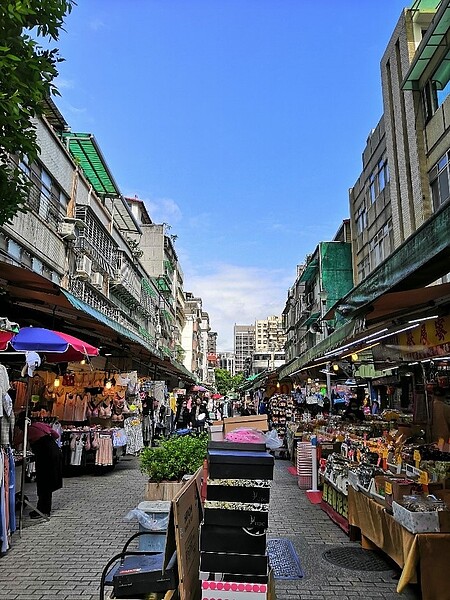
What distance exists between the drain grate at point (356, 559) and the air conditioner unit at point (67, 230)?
16.1m

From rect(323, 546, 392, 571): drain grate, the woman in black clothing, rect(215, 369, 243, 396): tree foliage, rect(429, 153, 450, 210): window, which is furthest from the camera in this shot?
rect(215, 369, 243, 396): tree foliage

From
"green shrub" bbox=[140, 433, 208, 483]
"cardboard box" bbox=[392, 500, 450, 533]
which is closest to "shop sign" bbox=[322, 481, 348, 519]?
"green shrub" bbox=[140, 433, 208, 483]

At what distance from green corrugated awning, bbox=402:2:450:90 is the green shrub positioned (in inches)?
640

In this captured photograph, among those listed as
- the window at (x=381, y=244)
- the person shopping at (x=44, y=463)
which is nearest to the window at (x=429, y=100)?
the window at (x=381, y=244)

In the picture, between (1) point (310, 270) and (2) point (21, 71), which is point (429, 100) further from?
(1) point (310, 270)

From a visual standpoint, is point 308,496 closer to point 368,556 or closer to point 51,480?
point 368,556

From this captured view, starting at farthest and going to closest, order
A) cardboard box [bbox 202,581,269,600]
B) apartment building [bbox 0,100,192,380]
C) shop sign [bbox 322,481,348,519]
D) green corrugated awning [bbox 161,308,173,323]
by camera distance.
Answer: green corrugated awning [bbox 161,308,173,323]
apartment building [bbox 0,100,192,380]
shop sign [bbox 322,481,348,519]
cardboard box [bbox 202,581,269,600]

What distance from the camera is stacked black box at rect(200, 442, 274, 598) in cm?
334

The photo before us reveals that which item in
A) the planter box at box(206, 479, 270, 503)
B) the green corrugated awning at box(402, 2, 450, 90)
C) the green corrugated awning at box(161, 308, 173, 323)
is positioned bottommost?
the planter box at box(206, 479, 270, 503)

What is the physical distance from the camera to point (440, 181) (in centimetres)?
1777

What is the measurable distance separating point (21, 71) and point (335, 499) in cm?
810

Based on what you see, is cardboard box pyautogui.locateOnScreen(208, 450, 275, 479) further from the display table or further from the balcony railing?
the balcony railing

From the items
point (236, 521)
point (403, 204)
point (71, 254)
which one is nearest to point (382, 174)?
point (403, 204)

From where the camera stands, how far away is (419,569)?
4617mm
